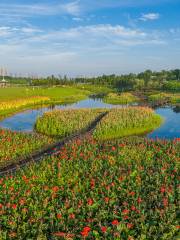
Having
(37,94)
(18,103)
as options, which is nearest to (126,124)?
(18,103)

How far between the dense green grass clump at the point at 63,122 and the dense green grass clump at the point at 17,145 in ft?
33.3

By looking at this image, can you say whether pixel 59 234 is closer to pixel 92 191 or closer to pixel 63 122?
pixel 92 191

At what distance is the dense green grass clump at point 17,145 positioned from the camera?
109 feet

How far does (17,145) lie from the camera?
36250 mm

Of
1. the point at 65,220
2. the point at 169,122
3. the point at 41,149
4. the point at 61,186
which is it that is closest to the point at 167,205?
the point at 65,220

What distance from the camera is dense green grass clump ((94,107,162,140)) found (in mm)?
49147

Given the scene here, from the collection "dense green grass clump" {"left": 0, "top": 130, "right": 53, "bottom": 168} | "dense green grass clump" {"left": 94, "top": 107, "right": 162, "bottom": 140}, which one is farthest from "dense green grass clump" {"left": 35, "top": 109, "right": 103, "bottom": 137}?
"dense green grass clump" {"left": 0, "top": 130, "right": 53, "bottom": 168}

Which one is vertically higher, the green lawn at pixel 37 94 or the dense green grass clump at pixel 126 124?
the green lawn at pixel 37 94

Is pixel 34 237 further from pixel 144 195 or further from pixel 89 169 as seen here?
pixel 89 169

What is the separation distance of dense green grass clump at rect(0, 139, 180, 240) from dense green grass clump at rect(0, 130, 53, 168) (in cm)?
498

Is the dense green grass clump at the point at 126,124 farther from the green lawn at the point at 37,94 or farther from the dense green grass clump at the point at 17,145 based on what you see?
the green lawn at the point at 37,94

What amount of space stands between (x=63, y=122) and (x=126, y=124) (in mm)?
9550

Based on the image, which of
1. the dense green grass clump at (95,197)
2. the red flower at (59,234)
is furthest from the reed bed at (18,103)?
the red flower at (59,234)

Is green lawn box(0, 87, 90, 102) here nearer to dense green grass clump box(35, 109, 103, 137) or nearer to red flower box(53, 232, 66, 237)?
dense green grass clump box(35, 109, 103, 137)
